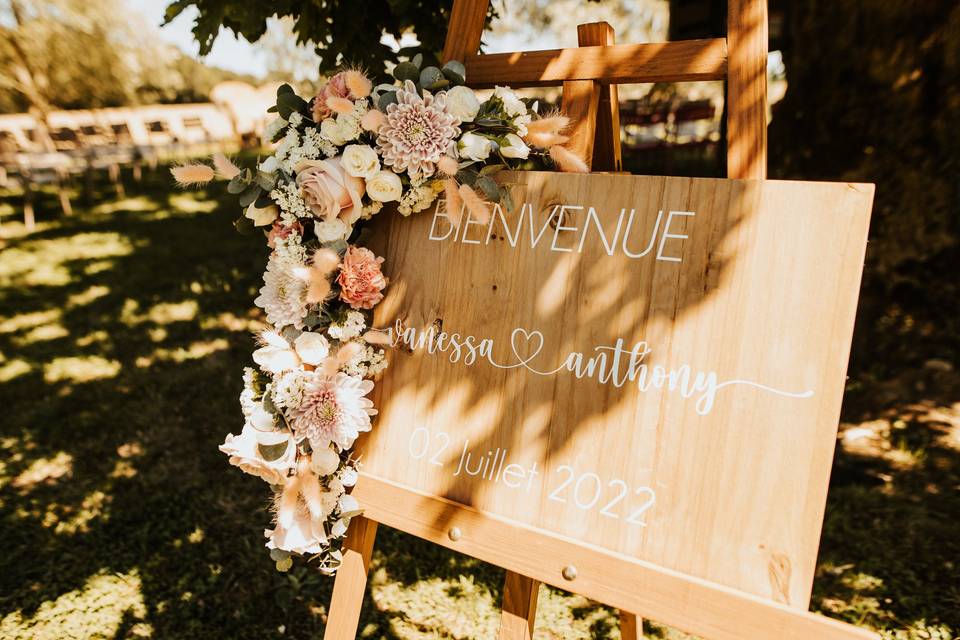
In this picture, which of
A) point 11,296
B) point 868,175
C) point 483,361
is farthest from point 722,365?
point 11,296

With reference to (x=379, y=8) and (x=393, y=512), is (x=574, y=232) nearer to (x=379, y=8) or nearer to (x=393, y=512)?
(x=393, y=512)

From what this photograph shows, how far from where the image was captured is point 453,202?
4.74ft

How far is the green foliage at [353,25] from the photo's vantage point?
8.22ft

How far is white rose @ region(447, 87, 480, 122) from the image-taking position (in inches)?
57.7

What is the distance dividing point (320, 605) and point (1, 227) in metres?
8.78

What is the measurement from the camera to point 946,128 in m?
3.37

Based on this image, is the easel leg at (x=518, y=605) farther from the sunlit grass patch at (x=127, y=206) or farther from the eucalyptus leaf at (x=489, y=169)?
the sunlit grass patch at (x=127, y=206)

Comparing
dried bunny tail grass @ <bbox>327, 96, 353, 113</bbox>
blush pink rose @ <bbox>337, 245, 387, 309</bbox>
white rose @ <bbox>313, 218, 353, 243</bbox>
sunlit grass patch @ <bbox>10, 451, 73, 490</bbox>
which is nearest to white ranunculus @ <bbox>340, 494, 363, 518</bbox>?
blush pink rose @ <bbox>337, 245, 387, 309</bbox>

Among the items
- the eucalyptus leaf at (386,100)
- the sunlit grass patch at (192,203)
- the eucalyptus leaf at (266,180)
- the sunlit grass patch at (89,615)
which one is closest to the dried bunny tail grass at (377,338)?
the eucalyptus leaf at (266,180)

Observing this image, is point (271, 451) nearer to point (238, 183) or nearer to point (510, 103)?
point (238, 183)

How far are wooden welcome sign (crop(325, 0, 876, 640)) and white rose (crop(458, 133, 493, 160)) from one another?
0.27ft

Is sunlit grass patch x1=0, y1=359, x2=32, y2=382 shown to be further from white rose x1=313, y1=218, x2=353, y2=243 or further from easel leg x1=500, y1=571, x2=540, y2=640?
easel leg x1=500, y1=571, x2=540, y2=640

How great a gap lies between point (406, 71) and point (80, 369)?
14.7 feet

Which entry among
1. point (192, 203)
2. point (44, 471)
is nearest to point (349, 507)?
point (44, 471)
